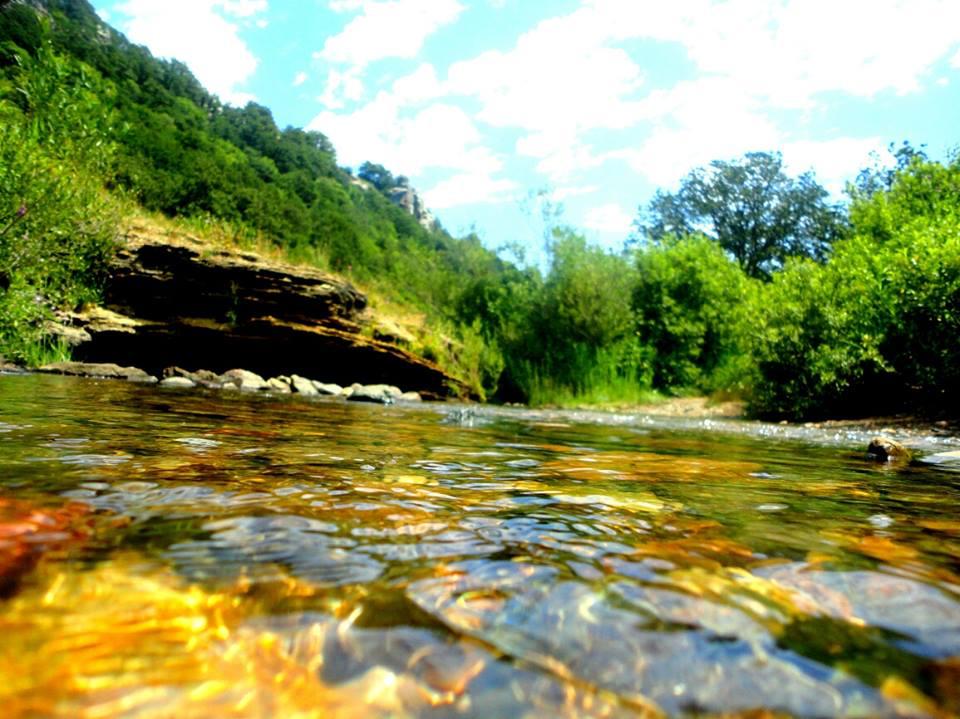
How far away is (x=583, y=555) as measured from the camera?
1.47 meters

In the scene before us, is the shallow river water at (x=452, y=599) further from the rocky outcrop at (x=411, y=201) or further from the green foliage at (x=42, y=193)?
the rocky outcrop at (x=411, y=201)

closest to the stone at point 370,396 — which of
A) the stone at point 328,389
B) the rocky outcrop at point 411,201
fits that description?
the stone at point 328,389

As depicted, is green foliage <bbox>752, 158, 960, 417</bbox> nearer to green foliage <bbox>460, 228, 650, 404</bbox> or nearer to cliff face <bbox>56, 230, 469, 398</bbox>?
green foliage <bbox>460, 228, 650, 404</bbox>

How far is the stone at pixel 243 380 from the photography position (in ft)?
46.8

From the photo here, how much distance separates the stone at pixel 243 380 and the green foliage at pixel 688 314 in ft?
46.2

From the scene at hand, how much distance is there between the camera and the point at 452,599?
3.81ft

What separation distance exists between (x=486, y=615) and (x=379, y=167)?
12217 centimetres

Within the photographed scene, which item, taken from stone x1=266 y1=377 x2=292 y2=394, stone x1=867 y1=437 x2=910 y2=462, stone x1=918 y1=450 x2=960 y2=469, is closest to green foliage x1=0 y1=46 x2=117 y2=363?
stone x1=266 y1=377 x2=292 y2=394

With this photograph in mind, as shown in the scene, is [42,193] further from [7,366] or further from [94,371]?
[94,371]

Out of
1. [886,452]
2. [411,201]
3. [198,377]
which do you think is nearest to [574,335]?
[198,377]

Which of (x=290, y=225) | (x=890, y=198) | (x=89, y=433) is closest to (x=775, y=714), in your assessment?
(x=89, y=433)

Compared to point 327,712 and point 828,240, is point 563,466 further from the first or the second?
point 828,240

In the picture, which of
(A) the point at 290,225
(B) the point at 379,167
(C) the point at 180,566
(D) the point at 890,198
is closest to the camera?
(C) the point at 180,566

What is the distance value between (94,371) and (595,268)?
15.1 metres
